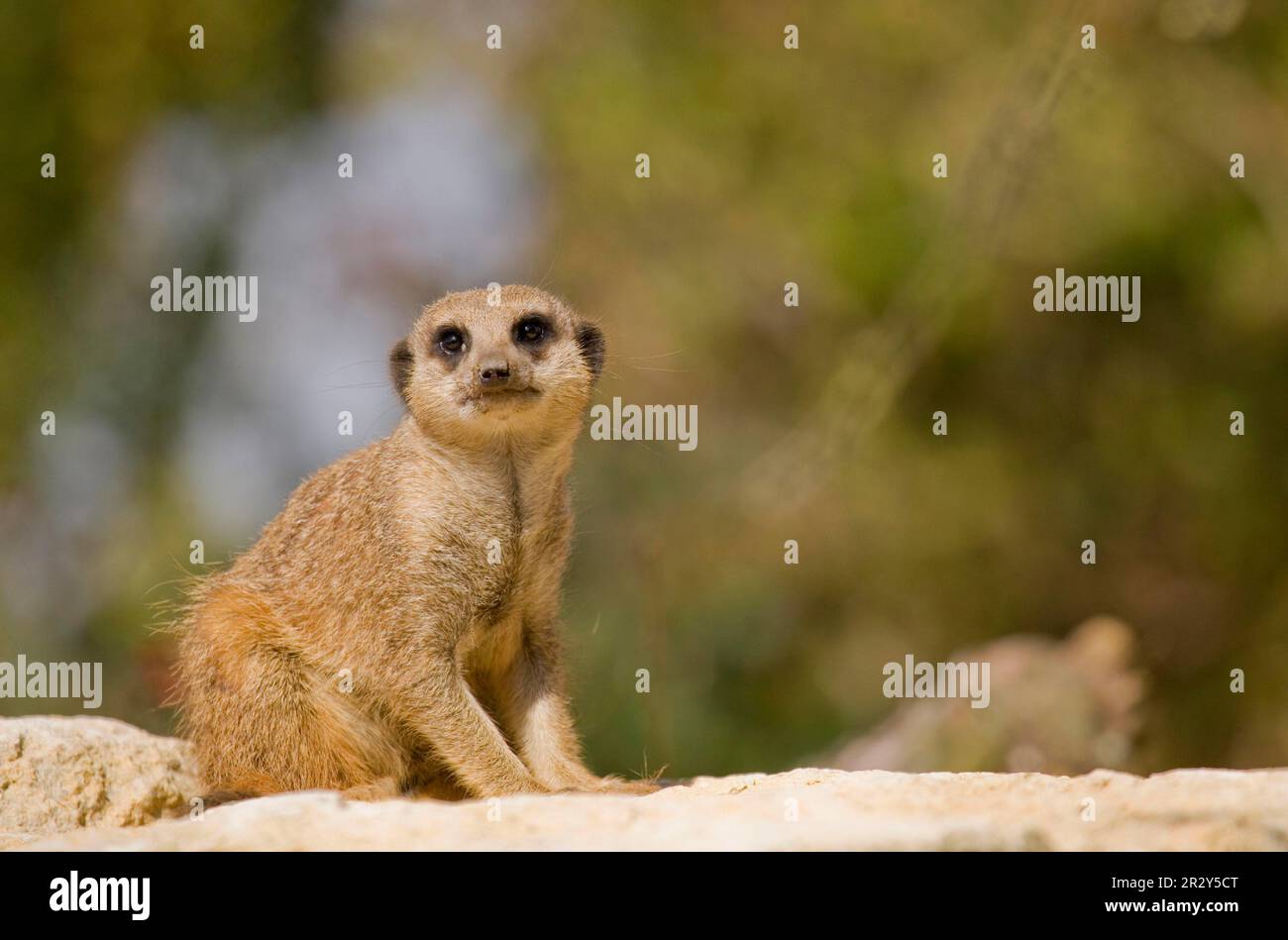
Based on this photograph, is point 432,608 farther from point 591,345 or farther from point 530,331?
point 591,345

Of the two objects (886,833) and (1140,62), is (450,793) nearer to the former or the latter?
(886,833)

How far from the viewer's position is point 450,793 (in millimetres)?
5930

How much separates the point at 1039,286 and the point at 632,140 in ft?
12.4

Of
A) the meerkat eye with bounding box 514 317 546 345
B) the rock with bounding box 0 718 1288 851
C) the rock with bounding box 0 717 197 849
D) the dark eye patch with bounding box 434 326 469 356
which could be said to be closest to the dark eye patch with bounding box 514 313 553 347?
the meerkat eye with bounding box 514 317 546 345

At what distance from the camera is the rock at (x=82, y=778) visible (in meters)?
5.65

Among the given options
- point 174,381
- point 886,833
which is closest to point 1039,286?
point 174,381

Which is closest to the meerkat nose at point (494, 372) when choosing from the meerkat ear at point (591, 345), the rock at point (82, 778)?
the meerkat ear at point (591, 345)

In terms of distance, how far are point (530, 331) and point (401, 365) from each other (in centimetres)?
64

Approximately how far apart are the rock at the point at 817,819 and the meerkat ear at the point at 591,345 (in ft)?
6.55

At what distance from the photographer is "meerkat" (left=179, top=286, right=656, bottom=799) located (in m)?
5.55

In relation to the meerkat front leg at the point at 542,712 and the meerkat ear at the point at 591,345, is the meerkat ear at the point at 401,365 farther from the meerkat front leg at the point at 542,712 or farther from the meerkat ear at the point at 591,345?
the meerkat front leg at the point at 542,712

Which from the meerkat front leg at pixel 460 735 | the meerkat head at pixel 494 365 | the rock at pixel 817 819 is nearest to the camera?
the rock at pixel 817 819

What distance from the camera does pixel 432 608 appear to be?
18.2ft

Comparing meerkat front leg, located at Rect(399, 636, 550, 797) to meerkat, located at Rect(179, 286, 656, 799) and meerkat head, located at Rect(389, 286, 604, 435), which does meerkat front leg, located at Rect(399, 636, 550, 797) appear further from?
meerkat head, located at Rect(389, 286, 604, 435)
